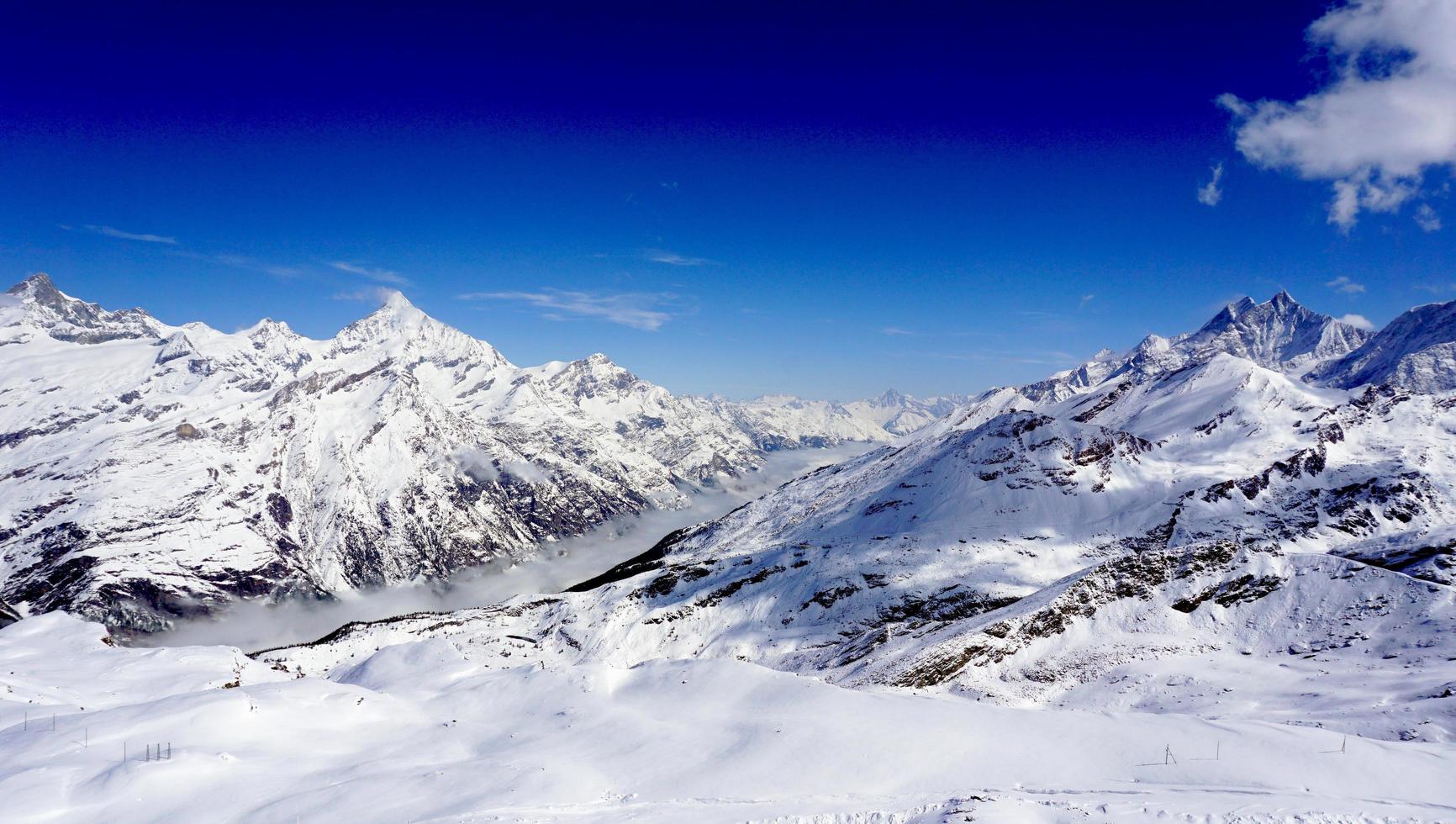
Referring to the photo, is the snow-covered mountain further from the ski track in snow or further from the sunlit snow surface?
the sunlit snow surface

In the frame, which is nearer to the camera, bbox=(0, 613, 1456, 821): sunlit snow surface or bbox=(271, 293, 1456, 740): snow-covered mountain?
bbox=(0, 613, 1456, 821): sunlit snow surface

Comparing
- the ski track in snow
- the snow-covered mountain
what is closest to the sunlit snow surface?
the ski track in snow

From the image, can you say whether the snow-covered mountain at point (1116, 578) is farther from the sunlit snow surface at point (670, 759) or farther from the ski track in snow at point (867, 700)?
the sunlit snow surface at point (670, 759)

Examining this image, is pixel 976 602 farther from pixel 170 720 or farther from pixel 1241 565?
pixel 170 720

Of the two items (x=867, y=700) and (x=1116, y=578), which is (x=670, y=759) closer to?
(x=867, y=700)

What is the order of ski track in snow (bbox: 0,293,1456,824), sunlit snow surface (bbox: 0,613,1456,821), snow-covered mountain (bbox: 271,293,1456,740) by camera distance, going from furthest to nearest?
snow-covered mountain (bbox: 271,293,1456,740) → ski track in snow (bbox: 0,293,1456,824) → sunlit snow surface (bbox: 0,613,1456,821)

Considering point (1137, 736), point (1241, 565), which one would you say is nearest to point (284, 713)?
point (1137, 736)

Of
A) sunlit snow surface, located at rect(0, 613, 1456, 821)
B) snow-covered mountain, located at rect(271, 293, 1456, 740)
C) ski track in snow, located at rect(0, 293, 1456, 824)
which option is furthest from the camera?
snow-covered mountain, located at rect(271, 293, 1456, 740)
